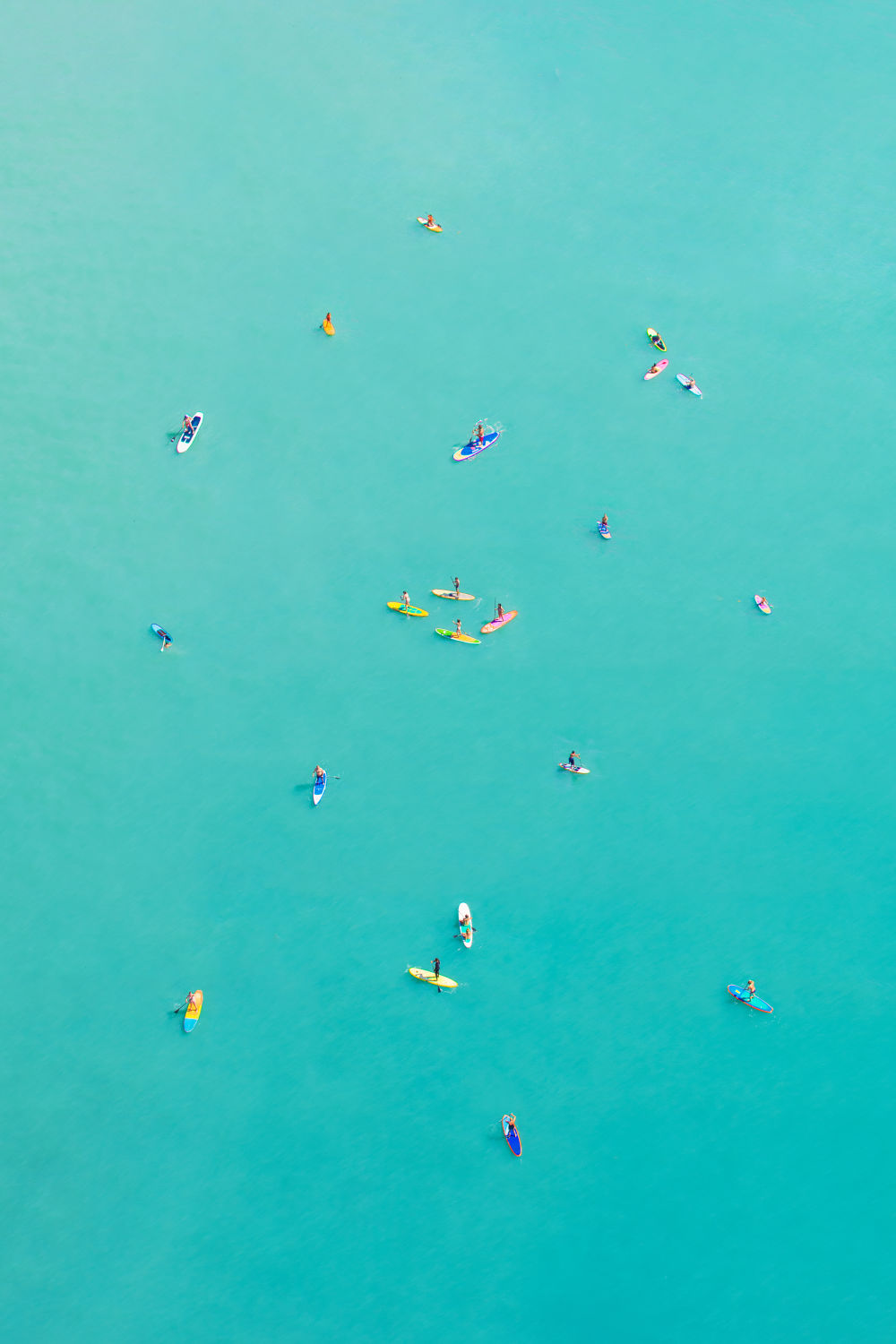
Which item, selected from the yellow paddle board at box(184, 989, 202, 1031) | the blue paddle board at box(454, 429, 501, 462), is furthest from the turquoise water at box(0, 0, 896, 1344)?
the blue paddle board at box(454, 429, 501, 462)

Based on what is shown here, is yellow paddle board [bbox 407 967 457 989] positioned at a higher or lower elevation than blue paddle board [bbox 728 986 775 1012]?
lower

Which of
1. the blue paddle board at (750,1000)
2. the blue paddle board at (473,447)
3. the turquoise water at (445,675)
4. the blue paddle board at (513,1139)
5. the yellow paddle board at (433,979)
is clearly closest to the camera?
the turquoise water at (445,675)

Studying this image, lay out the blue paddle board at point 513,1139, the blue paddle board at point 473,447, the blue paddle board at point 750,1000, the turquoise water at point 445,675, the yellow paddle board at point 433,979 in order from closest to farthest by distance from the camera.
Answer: the turquoise water at point 445,675
the blue paddle board at point 513,1139
the blue paddle board at point 750,1000
the yellow paddle board at point 433,979
the blue paddle board at point 473,447

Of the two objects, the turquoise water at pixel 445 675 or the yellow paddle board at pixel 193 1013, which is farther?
the yellow paddle board at pixel 193 1013

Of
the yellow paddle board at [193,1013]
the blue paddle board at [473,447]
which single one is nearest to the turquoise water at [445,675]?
the yellow paddle board at [193,1013]

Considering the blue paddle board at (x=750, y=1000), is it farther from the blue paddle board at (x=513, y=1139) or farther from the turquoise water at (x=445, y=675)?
the blue paddle board at (x=513, y=1139)

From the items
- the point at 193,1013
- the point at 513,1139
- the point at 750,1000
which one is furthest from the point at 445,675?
the point at 513,1139

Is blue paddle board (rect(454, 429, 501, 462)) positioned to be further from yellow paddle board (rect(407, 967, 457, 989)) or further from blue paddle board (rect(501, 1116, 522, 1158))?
blue paddle board (rect(501, 1116, 522, 1158))
